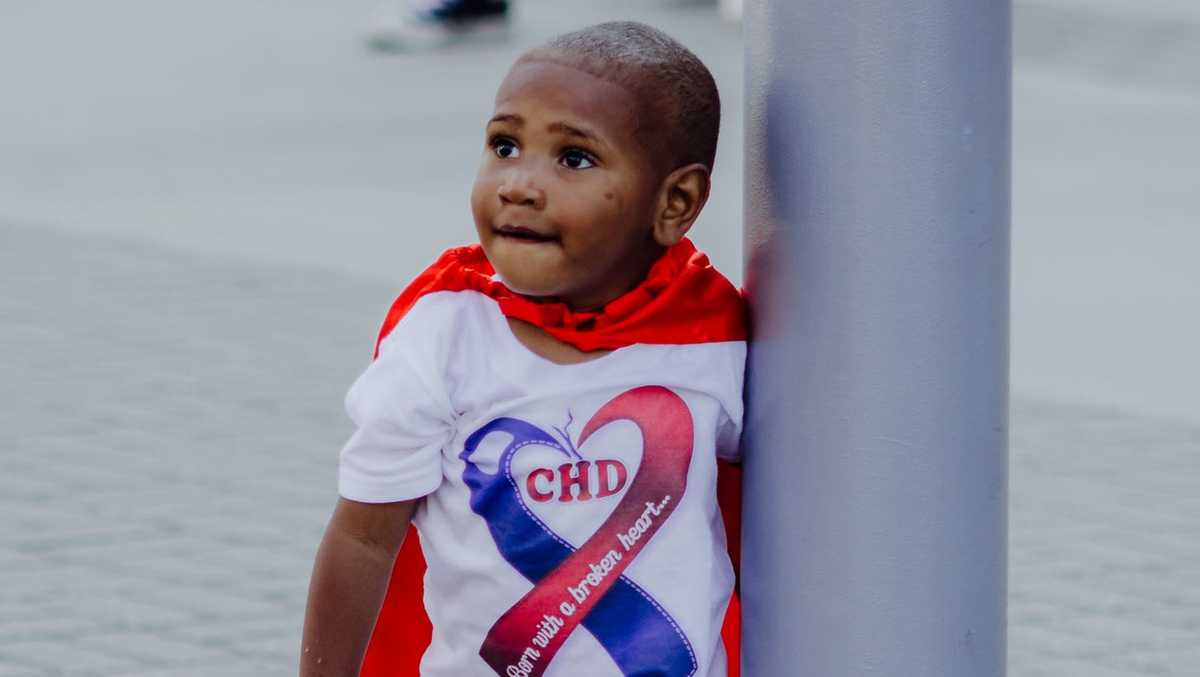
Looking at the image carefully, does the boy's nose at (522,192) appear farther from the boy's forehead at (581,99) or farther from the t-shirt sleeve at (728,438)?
the t-shirt sleeve at (728,438)

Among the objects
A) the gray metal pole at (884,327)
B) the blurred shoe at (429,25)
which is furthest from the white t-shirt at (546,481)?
the blurred shoe at (429,25)

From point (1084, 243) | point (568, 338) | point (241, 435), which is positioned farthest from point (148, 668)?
point (1084, 243)

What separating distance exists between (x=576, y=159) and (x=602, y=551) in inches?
16.2

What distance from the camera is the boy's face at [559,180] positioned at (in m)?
2.10

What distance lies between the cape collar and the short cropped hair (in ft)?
0.44

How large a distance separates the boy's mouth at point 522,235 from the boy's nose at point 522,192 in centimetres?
3

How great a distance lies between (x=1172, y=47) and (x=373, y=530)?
34.1 feet

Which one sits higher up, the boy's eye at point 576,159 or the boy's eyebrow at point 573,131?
the boy's eyebrow at point 573,131

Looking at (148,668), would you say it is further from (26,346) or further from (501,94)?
(26,346)

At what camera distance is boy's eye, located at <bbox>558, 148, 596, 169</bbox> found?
212 cm

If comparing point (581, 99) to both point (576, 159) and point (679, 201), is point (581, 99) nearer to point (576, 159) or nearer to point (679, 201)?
point (576, 159)

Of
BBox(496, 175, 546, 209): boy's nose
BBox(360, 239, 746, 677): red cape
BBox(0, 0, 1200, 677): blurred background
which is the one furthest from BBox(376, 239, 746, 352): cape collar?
BBox(0, 0, 1200, 677): blurred background

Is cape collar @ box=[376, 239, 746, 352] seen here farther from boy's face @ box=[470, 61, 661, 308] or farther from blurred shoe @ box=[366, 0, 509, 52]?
blurred shoe @ box=[366, 0, 509, 52]

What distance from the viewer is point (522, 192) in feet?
6.89
